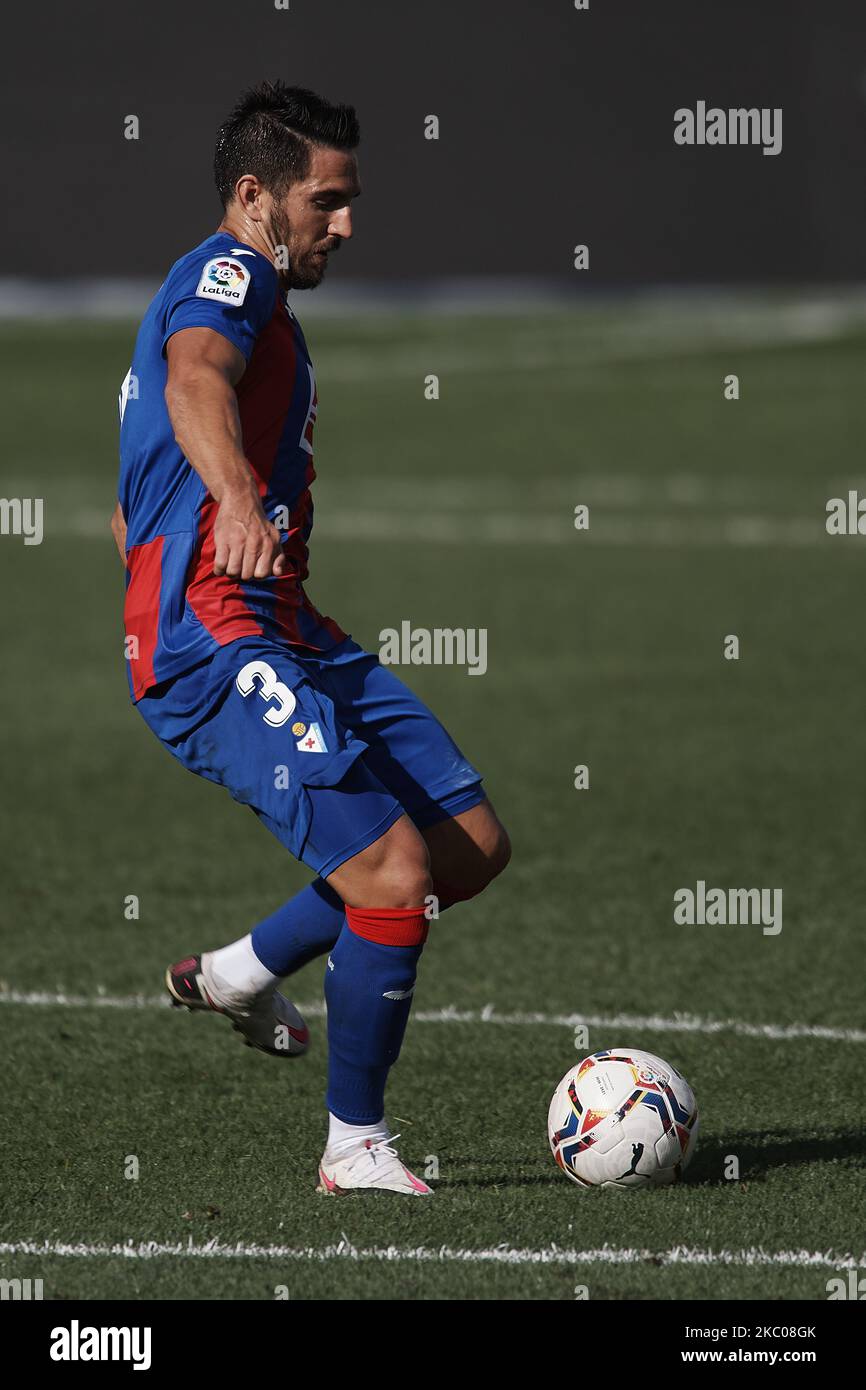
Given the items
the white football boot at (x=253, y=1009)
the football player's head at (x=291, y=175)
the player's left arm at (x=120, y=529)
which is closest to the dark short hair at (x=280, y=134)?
the football player's head at (x=291, y=175)

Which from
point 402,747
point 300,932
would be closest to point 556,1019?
point 300,932

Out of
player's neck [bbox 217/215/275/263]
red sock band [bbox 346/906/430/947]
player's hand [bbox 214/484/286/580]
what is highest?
player's neck [bbox 217/215/275/263]

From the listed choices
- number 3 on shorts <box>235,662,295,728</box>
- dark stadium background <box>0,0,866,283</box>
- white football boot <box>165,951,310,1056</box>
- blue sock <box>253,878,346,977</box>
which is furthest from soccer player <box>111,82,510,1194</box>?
dark stadium background <box>0,0,866,283</box>

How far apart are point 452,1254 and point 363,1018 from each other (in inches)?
24.9

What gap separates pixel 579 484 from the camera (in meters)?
23.8

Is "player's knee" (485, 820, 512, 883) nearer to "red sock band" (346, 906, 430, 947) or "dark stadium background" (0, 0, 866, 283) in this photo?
"red sock band" (346, 906, 430, 947)

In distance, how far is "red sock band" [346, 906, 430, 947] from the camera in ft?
15.9

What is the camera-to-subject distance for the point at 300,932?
18.0 feet

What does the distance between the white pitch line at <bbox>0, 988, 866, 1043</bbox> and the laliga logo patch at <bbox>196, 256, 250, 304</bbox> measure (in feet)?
8.62

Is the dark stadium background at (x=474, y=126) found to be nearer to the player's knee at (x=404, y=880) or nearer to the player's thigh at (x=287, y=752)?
the player's thigh at (x=287, y=752)

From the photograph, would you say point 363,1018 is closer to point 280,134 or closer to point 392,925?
point 392,925

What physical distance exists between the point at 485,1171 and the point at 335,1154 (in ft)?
1.42

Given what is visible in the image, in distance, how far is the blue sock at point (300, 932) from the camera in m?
5.49

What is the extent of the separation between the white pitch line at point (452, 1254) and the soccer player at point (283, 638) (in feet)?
1.40
